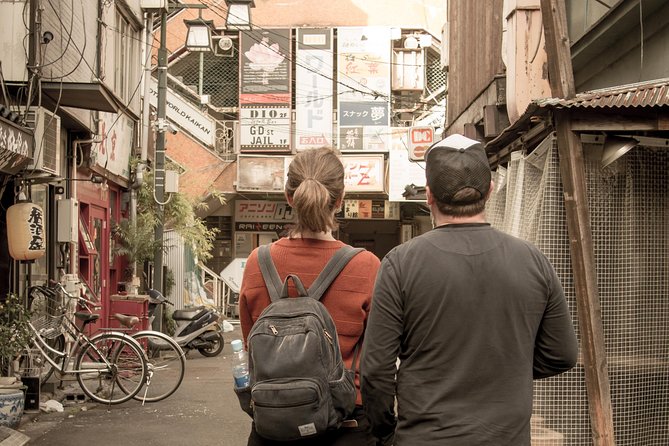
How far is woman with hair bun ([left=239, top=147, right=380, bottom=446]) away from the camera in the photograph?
333 centimetres

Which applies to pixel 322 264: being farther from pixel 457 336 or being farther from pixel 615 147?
pixel 615 147

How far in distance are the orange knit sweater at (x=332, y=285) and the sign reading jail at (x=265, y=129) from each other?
26472 mm

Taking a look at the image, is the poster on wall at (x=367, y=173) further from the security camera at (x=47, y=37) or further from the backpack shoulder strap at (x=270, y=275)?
the backpack shoulder strap at (x=270, y=275)

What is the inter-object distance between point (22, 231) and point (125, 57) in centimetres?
792

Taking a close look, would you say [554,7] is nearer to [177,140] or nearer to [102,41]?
[102,41]

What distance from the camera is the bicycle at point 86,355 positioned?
10195 millimetres

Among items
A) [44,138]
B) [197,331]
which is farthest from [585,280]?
[197,331]

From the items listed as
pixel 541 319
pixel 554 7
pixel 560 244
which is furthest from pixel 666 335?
pixel 541 319

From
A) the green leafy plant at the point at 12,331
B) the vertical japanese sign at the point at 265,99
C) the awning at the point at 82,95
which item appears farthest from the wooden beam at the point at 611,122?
the vertical japanese sign at the point at 265,99

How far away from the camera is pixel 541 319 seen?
3.09 metres

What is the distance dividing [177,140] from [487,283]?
27.1m

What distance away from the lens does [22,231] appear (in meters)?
10.1

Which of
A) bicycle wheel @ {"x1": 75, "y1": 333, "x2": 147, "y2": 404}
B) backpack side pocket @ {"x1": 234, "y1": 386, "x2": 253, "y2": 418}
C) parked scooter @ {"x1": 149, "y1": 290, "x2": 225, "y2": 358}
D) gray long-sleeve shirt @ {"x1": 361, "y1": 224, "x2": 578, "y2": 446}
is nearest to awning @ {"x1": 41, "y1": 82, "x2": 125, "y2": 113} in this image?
bicycle wheel @ {"x1": 75, "y1": 333, "x2": 147, "y2": 404}

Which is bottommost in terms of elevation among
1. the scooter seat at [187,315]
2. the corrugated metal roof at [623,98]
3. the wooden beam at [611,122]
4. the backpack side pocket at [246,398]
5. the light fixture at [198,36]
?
the scooter seat at [187,315]
